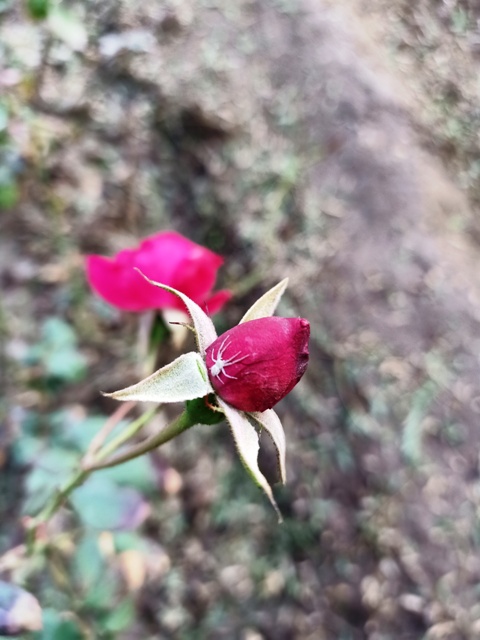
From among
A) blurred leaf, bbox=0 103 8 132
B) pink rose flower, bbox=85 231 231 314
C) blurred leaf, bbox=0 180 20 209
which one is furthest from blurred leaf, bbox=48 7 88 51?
pink rose flower, bbox=85 231 231 314

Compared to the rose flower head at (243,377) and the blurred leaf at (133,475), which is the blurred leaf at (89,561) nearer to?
the blurred leaf at (133,475)

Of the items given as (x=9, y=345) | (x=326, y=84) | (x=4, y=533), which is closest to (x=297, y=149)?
(x=326, y=84)

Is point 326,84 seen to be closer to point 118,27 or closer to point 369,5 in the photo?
point 369,5

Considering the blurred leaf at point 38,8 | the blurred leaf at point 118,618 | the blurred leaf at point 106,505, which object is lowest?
the blurred leaf at point 118,618

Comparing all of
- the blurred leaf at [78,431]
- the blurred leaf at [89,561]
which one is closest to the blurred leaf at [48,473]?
the blurred leaf at [78,431]

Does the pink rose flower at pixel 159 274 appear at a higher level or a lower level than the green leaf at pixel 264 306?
lower

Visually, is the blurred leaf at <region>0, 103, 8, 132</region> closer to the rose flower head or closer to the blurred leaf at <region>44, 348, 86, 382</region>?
the blurred leaf at <region>44, 348, 86, 382</region>

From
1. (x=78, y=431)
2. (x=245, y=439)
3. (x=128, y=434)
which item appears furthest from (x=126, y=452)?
(x=78, y=431)
